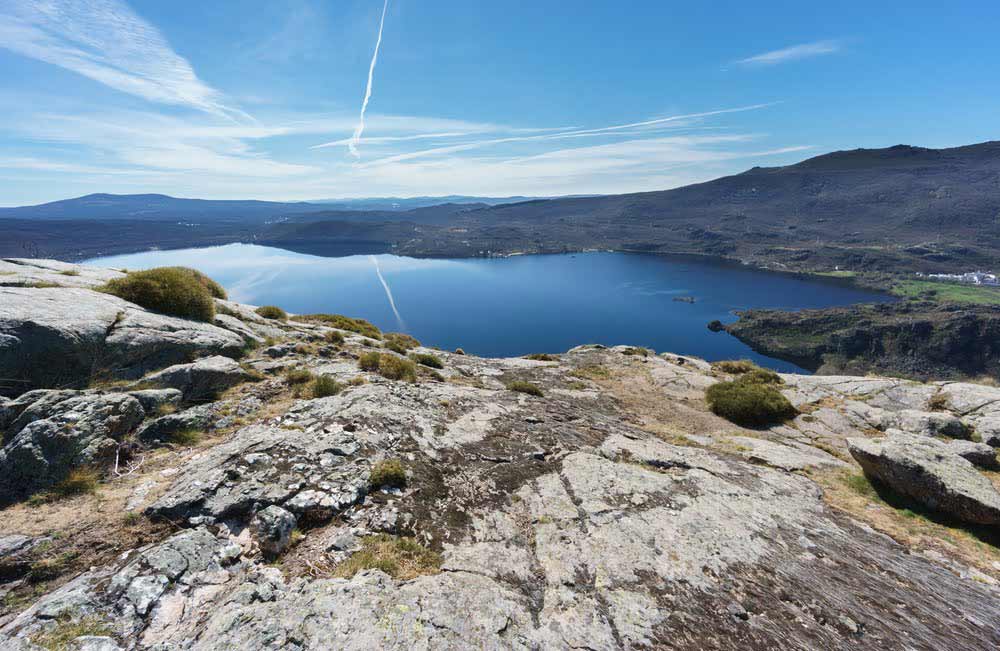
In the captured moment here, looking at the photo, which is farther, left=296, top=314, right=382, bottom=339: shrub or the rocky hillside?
the rocky hillside

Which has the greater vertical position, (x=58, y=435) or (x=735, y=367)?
(x=58, y=435)

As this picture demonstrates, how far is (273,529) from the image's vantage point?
24.8 feet

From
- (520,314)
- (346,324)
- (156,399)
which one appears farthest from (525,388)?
(520,314)

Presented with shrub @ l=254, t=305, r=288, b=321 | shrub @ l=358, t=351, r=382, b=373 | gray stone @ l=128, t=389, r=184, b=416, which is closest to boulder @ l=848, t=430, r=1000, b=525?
shrub @ l=358, t=351, r=382, b=373

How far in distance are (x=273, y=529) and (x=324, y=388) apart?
7.16 metres

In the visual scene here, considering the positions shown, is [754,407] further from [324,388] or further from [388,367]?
[324,388]

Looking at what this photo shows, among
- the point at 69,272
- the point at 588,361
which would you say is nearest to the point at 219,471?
the point at 69,272

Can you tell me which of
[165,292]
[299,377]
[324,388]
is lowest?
[324,388]

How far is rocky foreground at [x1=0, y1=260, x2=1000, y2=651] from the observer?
609 centimetres

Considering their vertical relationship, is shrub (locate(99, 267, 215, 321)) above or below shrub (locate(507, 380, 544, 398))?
above

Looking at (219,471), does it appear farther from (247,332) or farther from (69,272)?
(69,272)

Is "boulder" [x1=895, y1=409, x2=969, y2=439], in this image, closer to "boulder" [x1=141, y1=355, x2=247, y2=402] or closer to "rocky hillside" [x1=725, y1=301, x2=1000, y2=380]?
"boulder" [x1=141, y1=355, x2=247, y2=402]

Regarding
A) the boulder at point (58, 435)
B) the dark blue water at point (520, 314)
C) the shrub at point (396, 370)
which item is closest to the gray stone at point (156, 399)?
the boulder at point (58, 435)

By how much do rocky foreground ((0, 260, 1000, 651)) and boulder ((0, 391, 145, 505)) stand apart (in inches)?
1.7
